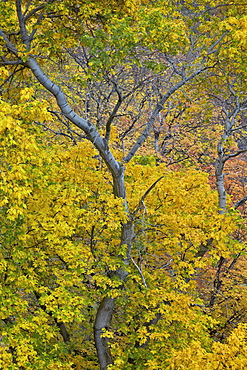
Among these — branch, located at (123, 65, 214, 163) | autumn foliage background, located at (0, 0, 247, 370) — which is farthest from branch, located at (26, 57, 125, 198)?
branch, located at (123, 65, 214, 163)

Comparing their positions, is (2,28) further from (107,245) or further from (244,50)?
(244,50)

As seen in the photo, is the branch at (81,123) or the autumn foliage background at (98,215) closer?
the autumn foliage background at (98,215)

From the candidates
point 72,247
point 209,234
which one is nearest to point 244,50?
point 209,234

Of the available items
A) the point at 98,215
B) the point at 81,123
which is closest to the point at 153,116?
the point at 81,123

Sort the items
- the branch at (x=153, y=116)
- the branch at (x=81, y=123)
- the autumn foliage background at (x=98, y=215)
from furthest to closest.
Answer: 1. the branch at (x=153, y=116)
2. the branch at (x=81, y=123)
3. the autumn foliage background at (x=98, y=215)

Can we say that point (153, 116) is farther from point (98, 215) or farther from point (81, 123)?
point (98, 215)

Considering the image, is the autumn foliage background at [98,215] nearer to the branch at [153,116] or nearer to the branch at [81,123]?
the branch at [81,123]

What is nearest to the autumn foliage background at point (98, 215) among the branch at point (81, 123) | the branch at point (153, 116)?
the branch at point (81, 123)

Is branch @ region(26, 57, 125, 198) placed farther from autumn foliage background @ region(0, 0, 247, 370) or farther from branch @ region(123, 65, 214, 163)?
branch @ region(123, 65, 214, 163)

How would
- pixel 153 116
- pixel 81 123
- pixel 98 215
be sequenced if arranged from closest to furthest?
pixel 98 215, pixel 81 123, pixel 153 116

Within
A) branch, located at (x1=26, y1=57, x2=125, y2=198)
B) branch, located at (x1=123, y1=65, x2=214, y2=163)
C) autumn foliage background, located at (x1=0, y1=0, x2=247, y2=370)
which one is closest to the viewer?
autumn foliage background, located at (x1=0, y1=0, x2=247, y2=370)

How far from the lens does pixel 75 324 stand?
996cm

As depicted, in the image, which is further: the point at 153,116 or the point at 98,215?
the point at 153,116

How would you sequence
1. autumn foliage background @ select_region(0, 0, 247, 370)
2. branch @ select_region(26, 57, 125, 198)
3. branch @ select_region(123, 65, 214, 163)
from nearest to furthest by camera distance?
autumn foliage background @ select_region(0, 0, 247, 370) < branch @ select_region(26, 57, 125, 198) < branch @ select_region(123, 65, 214, 163)
